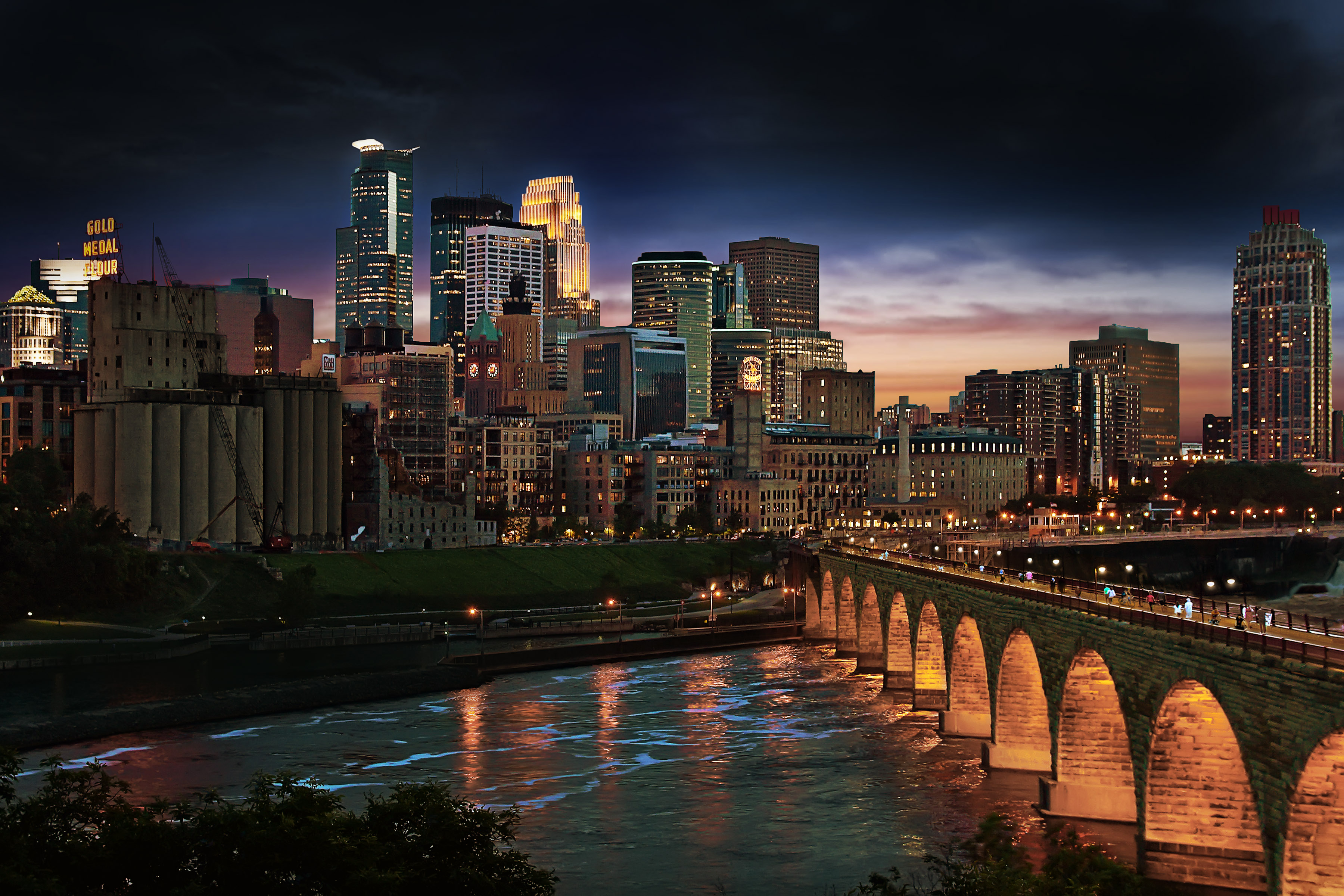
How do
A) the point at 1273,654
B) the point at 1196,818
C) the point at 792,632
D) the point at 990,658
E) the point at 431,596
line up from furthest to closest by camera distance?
the point at 431,596, the point at 792,632, the point at 990,658, the point at 1196,818, the point at 1273,654

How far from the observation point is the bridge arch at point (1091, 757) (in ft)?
216

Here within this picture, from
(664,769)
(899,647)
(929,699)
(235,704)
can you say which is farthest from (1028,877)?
(235,704)

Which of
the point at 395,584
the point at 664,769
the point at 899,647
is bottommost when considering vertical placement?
the point at 664,769

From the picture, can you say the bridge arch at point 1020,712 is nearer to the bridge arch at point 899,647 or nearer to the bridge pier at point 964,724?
the bridge pier at point 964,724

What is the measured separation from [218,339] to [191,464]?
19.4 m

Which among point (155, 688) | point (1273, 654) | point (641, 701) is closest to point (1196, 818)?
point (1273, 654)

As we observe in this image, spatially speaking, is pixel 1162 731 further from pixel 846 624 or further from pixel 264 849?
pixel 846 624

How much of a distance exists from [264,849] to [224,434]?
488ft

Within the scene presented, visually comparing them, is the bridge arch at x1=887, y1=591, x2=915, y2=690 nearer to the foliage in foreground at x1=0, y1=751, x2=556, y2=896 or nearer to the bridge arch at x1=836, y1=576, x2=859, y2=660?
the bridge arch at x1=836, y1=576, x2=859, y2=660

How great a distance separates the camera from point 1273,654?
48969mm

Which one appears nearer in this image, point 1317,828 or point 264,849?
point 264,849

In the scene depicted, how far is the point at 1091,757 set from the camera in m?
66.0

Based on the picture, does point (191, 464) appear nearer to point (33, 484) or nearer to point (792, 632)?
point (33, 484)

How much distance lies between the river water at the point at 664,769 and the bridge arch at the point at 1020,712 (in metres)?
1.51
